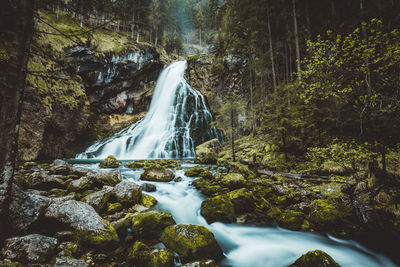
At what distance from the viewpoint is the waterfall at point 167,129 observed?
2367 centimetres

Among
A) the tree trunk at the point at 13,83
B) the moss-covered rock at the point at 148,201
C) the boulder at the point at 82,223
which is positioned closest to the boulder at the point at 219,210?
the moss-covered rock at the point at 148,201

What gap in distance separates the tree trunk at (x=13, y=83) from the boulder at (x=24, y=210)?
78 cm

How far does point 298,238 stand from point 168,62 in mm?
46481

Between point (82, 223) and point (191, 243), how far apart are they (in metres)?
2.54

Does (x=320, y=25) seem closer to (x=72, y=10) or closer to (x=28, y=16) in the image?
(x=72, y=10)

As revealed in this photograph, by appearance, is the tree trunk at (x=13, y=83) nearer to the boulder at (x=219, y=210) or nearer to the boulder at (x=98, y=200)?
the boulder at (x=98, y=200)

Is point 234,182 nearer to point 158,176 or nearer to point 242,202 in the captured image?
point 242,202

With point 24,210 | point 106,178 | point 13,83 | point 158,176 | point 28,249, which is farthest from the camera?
point 158,176

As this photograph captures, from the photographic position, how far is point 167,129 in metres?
27.1

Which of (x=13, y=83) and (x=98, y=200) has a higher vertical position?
(x=13, y=83)

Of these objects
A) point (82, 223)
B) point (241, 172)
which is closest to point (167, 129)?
point (241, 172)

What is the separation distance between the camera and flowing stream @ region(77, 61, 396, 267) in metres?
4.30

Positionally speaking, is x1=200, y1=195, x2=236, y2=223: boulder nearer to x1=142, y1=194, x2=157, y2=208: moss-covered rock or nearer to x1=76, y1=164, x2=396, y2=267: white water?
x1=76, y1=164, x2=396, y2=267: white water

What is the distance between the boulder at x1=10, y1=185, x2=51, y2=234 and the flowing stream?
156 inches
